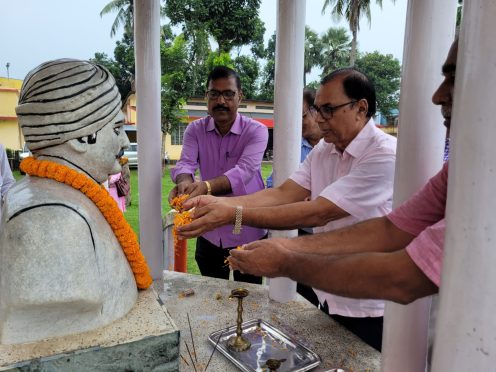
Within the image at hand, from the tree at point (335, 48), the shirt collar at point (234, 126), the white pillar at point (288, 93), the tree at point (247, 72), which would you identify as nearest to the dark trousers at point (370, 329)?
the white pillar at point (288, 93)

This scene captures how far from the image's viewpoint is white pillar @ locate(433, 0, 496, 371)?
2.85 ft

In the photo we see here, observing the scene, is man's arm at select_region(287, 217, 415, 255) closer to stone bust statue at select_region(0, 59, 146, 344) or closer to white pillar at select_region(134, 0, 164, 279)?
stone bust statue at select_region(0, 59, 146, 344)

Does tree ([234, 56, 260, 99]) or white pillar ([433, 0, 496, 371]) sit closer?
white pillar ([433, 0, 496, 371])

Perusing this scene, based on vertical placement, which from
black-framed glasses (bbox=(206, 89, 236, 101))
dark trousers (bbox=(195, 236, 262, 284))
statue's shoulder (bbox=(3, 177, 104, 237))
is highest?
black-framed glasses (bbox=(206, 89, 236, 101))

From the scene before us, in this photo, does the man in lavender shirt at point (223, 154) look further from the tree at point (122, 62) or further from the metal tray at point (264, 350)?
the tree at point (122, 62)

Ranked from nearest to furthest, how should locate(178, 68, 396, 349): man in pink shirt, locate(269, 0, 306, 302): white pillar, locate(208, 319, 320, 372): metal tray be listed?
1. locate(208, 319, 320, 372): metal tray
2. locate(178, 68, 396, 349): man in pink shirt
3. locate(269, 0, 306, 302): white pillar

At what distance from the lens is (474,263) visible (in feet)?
3.00

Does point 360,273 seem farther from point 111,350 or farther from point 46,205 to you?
point 46,205

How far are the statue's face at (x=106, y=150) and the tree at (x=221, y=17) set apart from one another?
676 inches

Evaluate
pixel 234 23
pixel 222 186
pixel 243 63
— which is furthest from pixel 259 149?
pixel 243 63

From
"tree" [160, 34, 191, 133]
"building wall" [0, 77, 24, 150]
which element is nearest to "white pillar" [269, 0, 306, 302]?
"tree" [160, 34, 191, 133]

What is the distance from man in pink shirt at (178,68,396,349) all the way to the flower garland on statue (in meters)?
0.44

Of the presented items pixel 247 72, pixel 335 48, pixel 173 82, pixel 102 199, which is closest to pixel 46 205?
pixel 102 199

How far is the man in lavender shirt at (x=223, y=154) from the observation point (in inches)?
130
